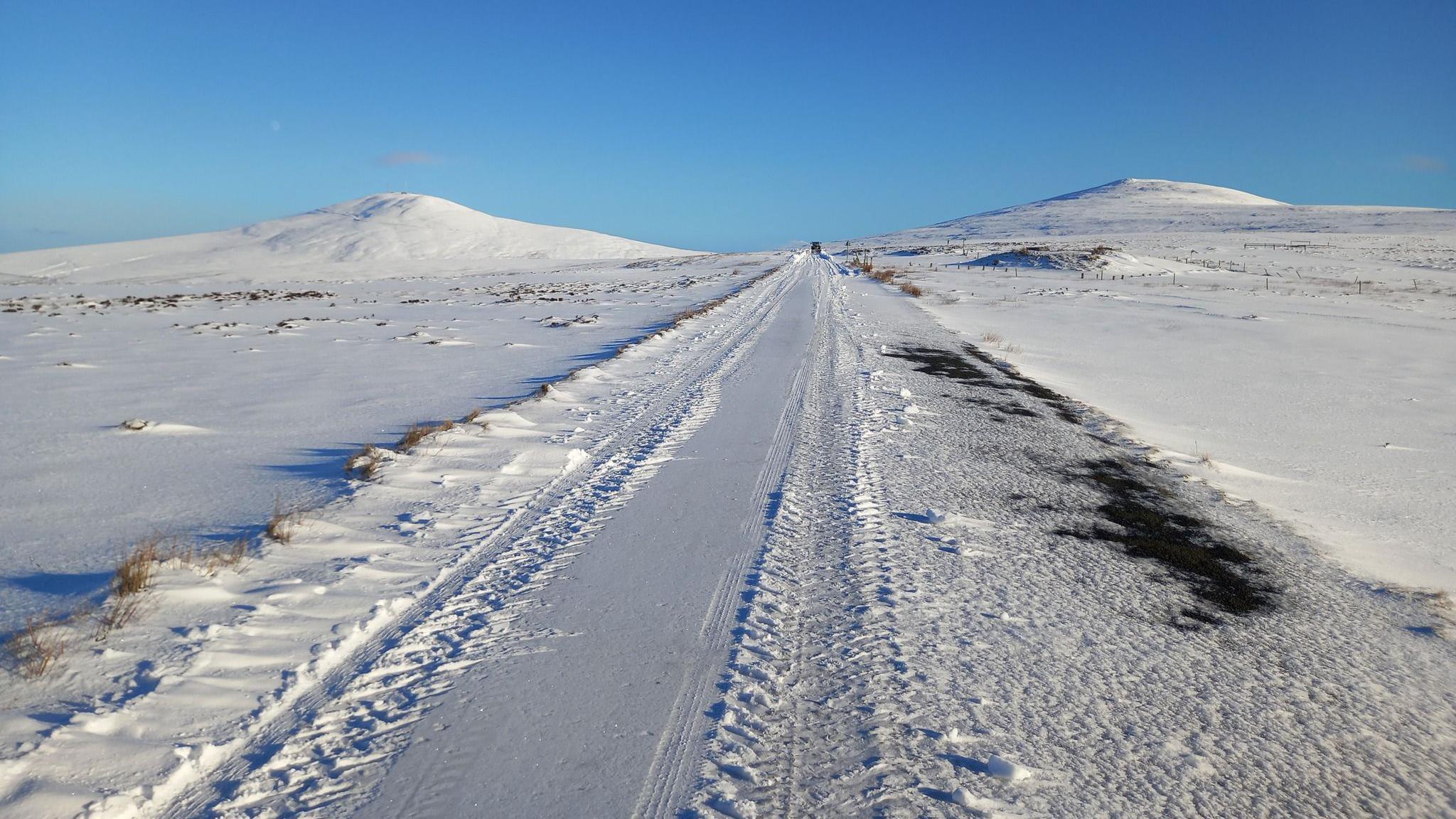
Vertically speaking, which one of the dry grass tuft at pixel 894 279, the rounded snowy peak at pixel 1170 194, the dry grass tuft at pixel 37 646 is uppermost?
the rounded snowy peak at pixel 1170 194

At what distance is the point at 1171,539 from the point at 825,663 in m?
3.16

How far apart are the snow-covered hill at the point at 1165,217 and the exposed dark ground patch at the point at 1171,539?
321 feet

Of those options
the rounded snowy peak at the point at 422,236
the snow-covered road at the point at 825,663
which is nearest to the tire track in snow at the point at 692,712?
the snow-covered road at the point at 825,663

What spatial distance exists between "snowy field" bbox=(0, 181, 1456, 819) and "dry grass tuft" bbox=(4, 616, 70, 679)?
0.15 feet

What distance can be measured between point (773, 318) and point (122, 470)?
14.8 meters

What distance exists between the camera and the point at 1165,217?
11550cm

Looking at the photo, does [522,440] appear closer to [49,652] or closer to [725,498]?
[725,498]

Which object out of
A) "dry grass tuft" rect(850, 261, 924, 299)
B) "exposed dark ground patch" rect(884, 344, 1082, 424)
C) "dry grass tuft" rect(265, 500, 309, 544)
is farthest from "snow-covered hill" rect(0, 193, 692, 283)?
"dry grass tuft" rect(265, 500, 309, 544)

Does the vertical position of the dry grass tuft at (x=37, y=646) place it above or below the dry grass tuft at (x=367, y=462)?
below

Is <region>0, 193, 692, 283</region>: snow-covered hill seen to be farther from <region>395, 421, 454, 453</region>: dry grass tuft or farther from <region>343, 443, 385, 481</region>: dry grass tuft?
<region>343, 443, 385, 481</region>: dry grass tuft

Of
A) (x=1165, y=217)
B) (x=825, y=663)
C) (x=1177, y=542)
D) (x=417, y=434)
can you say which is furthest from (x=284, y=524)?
(x=1165, y=217)

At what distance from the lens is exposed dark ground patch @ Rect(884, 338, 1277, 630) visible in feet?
14.3

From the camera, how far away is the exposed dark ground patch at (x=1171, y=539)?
435 centimetres

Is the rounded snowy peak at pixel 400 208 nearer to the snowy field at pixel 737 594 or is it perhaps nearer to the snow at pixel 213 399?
the snow at pixel 213 399
